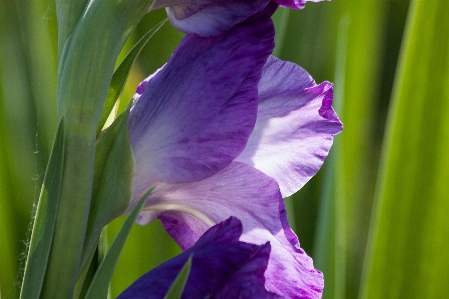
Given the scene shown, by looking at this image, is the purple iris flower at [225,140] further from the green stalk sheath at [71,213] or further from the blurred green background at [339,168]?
the blurred green background at [339,168]

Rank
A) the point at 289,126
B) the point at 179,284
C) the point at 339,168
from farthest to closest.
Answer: the point at 339,168
the point at 289,126
the point at 179,284

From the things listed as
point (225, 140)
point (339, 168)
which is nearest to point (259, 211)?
point (225, 140)

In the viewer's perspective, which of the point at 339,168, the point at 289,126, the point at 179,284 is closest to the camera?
the point at 179,284

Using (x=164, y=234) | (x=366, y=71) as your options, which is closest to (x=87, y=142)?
(x=164, y=234)

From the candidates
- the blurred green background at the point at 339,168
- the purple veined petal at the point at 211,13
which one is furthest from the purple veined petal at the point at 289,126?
the blurred green background at the point at 339,168

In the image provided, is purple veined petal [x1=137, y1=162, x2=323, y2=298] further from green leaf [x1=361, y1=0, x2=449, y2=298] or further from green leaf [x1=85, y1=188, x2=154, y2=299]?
green leaf [x1=361, y1=0, x2=449, y2=298]

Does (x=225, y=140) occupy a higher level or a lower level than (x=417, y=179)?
higher

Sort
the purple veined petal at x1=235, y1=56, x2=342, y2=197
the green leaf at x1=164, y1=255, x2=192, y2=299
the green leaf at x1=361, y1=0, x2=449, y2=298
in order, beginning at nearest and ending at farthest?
the green leaf at x1=164, y1=255, x2=192, y2=299
the purple veined petal at x1=235, y1=56, x2=342, y2=197
the green leaf at x1=361, y1=0, x2=449, y2=298

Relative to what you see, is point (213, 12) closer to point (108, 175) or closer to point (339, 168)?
point (108, 175)

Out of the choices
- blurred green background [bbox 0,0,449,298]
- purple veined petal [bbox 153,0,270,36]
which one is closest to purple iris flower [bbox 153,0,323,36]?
purple veined petal [bbox 153,0,270,36]
